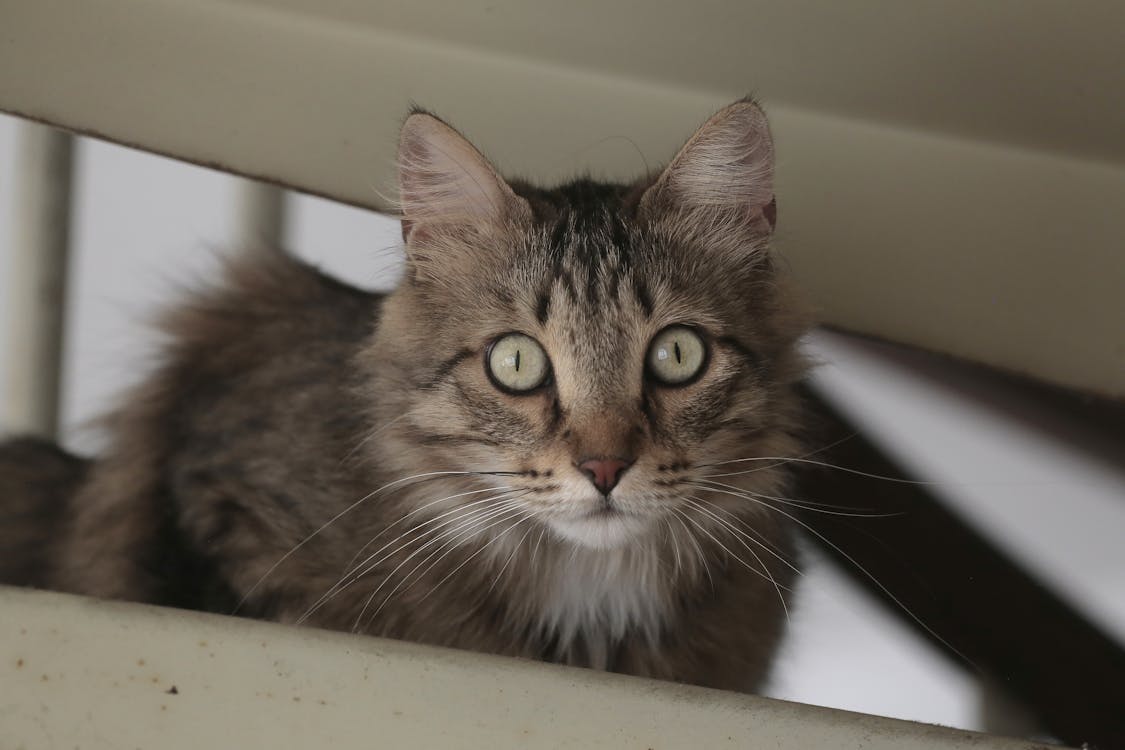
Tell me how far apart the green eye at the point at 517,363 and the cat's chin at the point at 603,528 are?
0.18 meters

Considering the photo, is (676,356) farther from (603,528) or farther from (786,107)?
(786,107)

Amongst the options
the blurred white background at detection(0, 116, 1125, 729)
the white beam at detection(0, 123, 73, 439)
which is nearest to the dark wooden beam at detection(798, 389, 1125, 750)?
the blurred white background at detection(0, 116, 1125, 729)

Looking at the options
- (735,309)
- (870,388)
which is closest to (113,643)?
(735,309)

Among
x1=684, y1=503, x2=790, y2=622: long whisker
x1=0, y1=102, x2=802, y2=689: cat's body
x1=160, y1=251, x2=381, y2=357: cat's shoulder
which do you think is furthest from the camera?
x1=160, y1=251, x2=381, y2=357: cat's shoulder

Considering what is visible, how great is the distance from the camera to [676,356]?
142cm

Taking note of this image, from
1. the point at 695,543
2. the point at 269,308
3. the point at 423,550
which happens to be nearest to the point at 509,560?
the point at 423,550

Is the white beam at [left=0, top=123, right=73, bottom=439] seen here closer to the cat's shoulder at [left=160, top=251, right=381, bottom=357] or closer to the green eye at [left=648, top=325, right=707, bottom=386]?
the cat's shoulder at [left=160, top=251, right=381, bottom=357]

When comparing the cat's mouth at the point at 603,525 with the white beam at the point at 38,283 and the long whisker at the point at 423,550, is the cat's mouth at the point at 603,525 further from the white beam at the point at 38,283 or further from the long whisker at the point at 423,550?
the white beam at the point at 38,283

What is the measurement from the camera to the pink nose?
1259 mm

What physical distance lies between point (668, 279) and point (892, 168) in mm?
490

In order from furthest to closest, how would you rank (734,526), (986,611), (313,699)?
1. (986,611)
2. (734,526)
3. (313,699)

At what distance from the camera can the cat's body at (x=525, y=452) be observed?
1.37m

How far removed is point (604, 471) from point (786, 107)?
2.47ft

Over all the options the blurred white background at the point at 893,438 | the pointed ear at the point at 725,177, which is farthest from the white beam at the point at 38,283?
the pointed ear at the point at 725,177
